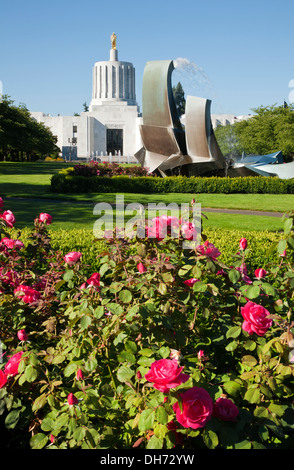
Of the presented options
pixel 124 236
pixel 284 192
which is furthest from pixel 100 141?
pixel 124 236

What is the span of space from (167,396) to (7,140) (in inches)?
1513

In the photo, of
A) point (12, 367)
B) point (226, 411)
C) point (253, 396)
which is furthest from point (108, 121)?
point (226, 411)

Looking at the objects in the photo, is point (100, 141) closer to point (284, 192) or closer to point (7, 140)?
point (7, 140)

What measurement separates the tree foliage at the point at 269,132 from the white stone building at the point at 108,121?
21.3 metres

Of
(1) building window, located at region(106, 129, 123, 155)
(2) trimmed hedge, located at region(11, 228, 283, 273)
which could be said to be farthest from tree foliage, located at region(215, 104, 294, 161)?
(2) trimmed hedge, located at region(11, 228, 283, 273)

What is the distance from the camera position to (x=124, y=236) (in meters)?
2.90

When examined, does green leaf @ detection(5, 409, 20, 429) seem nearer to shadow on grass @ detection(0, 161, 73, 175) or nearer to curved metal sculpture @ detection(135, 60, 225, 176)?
curved metal sculpture @ detection(135, 60, 225, 176)

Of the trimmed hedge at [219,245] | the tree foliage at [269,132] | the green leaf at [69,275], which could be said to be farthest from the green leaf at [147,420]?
the tree foliage at [269,132]

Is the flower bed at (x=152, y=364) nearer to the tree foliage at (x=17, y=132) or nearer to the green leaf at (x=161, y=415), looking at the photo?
the green leaf at (x=161, y=415)

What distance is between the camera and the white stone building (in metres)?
63.1

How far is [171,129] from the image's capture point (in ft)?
57.6

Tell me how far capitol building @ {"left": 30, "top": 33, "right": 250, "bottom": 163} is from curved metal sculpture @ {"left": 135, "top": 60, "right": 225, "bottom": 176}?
39983 millimetres

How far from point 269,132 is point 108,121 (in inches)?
1220

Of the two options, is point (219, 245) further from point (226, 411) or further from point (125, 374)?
point (226, 411)
